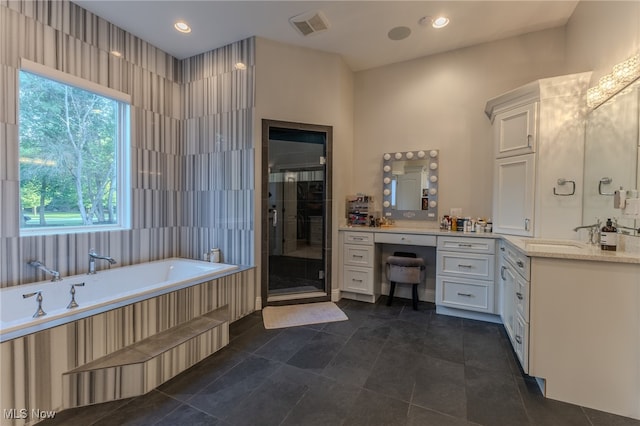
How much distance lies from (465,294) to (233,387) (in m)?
2.37

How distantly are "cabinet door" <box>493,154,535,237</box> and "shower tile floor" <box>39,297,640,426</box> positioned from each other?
104 centimetres

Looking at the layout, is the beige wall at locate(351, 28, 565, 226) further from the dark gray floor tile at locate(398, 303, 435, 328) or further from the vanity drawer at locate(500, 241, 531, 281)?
the dark gray floor tile at locate(398, 303, 435, 328)

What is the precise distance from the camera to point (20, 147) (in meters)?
2.10

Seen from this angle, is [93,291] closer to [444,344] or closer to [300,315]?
[300,315]

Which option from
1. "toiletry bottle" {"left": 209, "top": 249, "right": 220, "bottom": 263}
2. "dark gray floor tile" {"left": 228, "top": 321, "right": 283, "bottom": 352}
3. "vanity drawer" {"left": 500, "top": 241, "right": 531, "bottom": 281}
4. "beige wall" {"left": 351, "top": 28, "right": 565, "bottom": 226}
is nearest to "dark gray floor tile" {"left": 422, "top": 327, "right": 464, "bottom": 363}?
"vanity drawer" {"left": 500, "top": 241, "right": 531, "bottom": 281}

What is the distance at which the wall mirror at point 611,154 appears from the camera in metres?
1.77

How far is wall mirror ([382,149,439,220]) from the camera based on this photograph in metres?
3.36

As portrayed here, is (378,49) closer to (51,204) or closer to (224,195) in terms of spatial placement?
(224,195)

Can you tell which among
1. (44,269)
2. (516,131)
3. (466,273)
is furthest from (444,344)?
(44,269)

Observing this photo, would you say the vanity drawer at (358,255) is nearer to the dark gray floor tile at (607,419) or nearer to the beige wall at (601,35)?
the dark gray floor tile at (607,419)

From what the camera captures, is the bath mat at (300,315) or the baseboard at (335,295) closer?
the bath mat at (300,315)

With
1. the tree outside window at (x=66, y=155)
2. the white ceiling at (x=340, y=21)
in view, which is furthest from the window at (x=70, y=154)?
the white ceiling at (x=340, y=21)

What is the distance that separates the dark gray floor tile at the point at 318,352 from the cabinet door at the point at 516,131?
242cm

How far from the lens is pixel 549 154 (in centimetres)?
233
